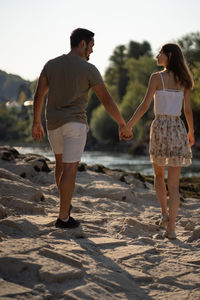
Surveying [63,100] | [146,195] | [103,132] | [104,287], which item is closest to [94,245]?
[104,287]

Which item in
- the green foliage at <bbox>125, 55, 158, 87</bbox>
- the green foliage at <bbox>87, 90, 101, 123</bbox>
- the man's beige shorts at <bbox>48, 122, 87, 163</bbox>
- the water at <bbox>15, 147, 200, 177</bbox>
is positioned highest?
the green foliage at <bbox>125, 55, 158, 87</bbox>

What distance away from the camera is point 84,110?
16.4 ft

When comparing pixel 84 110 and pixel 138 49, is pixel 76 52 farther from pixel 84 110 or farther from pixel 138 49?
pixel 138 49

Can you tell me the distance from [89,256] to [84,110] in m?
1.55

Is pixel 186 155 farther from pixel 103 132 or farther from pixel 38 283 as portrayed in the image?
pixel 103 132

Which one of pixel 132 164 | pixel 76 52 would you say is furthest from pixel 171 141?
pixel 132 164

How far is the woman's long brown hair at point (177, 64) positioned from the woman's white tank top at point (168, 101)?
135 millimetres

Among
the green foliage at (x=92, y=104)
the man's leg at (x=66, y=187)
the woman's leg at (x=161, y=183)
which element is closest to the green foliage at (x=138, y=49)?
the green foliage at (x=92, y=104)

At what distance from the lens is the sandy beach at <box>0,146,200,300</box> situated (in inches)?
130

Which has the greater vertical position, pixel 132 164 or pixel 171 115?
pixel 171 115

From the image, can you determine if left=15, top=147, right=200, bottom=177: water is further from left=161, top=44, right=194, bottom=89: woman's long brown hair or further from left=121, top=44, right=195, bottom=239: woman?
left=161, top=44, right=194, bottom=89: woman's long brown hair

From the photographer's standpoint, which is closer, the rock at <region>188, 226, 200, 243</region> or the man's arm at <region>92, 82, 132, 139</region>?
the man's arm at <region>92, 82, 132, 139</region>

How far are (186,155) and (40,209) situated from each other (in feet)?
5.82

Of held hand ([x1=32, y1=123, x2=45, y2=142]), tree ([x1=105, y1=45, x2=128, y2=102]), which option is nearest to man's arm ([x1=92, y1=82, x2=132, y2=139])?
held hand ([x1=32, y1=123, x2=45, y2=142])
